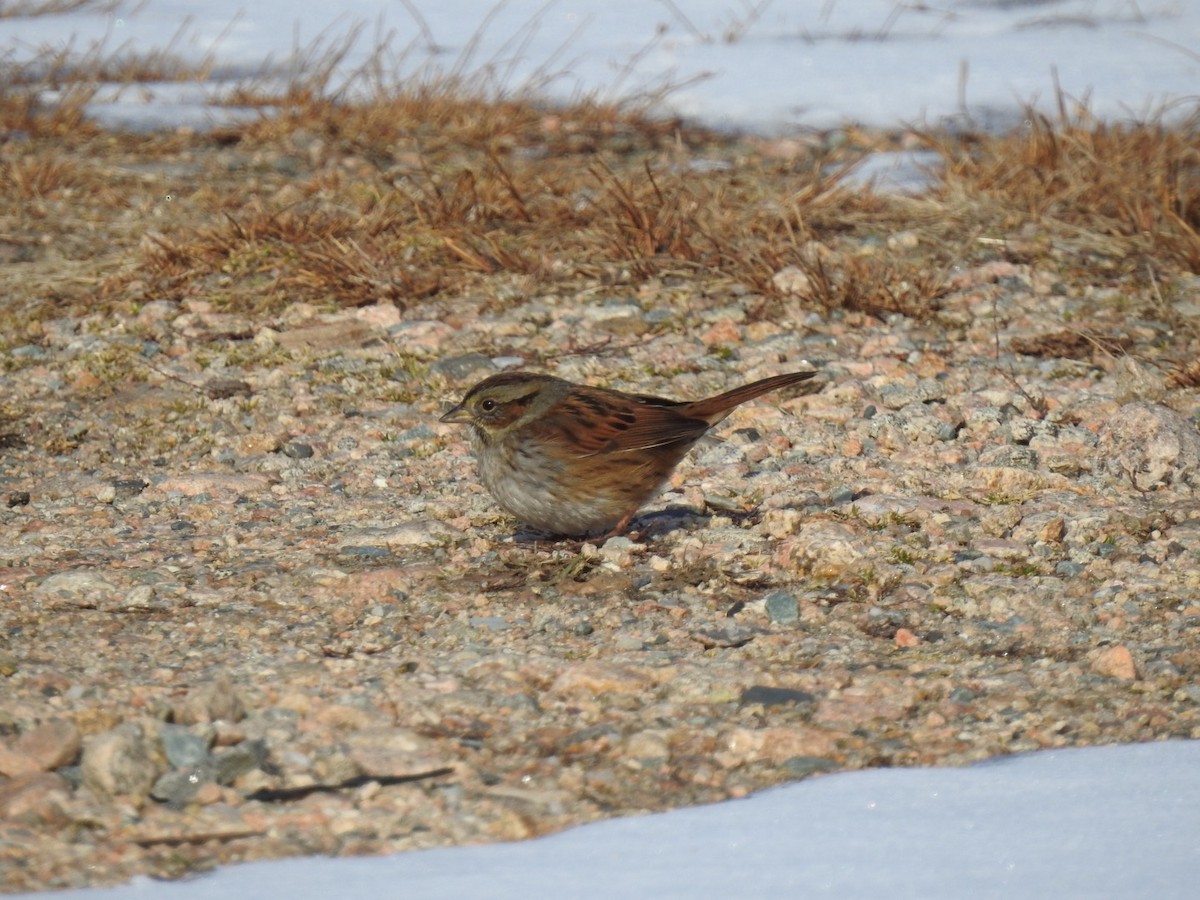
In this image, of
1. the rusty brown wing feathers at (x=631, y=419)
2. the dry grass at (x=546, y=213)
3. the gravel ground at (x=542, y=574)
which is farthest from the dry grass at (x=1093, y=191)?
the rusty brown wing feathers at (x=631, y=419)

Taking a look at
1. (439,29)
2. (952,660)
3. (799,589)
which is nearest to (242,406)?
(799,589)

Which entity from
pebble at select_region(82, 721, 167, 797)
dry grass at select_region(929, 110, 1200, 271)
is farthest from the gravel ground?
dry grass at select_region(929, 110, 1200, 271)

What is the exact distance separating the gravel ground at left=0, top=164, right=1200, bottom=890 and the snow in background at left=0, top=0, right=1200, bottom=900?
164 mm

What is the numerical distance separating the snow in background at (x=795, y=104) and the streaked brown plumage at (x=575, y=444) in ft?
5.90

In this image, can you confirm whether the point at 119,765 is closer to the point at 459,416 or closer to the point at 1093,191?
the point at 459,416

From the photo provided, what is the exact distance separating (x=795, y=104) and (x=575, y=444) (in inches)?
258

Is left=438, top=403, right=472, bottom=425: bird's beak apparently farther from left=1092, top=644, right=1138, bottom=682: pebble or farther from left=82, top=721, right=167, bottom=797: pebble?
left=1092, top=644, right=1138, bottom=682: pebble

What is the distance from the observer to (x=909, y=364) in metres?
6.56

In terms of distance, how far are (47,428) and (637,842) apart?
3913mm

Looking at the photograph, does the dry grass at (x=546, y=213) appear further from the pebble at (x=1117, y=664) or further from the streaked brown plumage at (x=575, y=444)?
the pebble at (x=1117, y=664)

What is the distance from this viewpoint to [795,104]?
1075 centimetres

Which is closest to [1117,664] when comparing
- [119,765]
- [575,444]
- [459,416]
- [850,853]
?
[850,853]

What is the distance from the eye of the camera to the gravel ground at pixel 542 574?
10.8ft

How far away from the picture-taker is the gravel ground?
3287 millimetres
